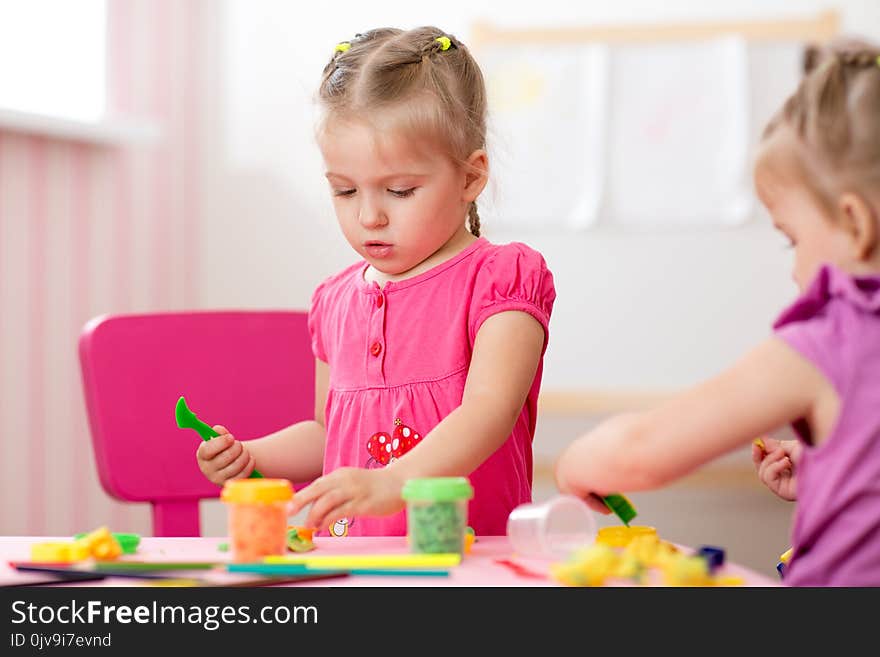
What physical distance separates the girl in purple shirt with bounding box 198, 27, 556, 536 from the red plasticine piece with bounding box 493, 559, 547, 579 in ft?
0.74

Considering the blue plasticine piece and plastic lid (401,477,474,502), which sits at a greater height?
plastic lid (401,477,474,502)

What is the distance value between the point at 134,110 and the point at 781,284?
1378mm

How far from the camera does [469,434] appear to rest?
3.20 feet

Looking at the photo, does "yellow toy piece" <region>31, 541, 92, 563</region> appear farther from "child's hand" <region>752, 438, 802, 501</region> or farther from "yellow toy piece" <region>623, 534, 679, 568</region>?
"child's hand" <region>752, 438, 802, 501</region>

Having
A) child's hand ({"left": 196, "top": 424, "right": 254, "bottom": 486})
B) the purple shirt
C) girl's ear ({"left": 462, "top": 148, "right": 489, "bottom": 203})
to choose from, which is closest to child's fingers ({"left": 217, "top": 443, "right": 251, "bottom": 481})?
child's hand ({"left": 196, "top": 424, "right": 254, "bottom": 486})

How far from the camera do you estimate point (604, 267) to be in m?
2.44

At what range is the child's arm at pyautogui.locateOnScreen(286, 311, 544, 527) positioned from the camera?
0.83 meters

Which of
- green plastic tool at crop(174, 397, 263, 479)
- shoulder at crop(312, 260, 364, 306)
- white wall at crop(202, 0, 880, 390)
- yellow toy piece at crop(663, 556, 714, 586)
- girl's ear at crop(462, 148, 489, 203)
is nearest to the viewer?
yellow toy piece at crop(663, 556, 714, 586)

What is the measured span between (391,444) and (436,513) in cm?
A: 35

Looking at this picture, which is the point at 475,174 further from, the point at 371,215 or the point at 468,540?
the point at 468,540

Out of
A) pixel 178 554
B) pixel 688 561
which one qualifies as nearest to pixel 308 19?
pixel 178 554

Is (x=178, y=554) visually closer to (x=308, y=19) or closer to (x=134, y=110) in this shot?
(x=134, y=110)

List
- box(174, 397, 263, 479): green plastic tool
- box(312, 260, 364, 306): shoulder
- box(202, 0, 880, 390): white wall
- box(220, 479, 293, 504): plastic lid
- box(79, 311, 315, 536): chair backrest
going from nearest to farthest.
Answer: box(220, 479, 293, 504): plastic lid, box(174, 397, 263, 479): green plastic tool, box(312, 260, 364, 306): shoulder, box(79, 311, 315, 536): chair backrest, box(202, 0, 880, 390): white wall
